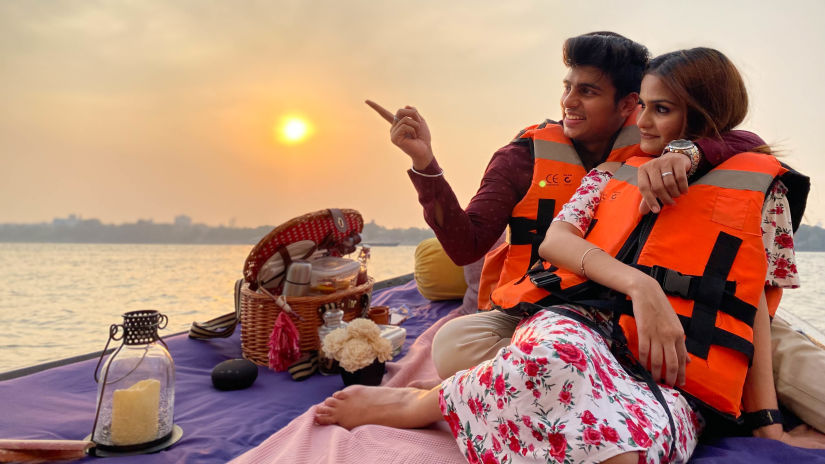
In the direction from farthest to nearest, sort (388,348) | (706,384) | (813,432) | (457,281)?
(457,281)
(388,348)
(813,432)
(706,384)

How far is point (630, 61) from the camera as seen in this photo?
1487mm

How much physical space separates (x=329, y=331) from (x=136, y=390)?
81 cm

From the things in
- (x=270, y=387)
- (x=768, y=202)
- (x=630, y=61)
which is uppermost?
(x=630, y=61)

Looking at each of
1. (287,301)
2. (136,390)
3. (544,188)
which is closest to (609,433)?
(544,188)

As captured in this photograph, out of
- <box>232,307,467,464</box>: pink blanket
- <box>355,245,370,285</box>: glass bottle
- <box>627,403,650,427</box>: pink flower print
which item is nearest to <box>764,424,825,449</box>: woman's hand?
<box>627,403,650,427</box>: pink flower print

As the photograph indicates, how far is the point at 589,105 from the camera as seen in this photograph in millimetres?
1496

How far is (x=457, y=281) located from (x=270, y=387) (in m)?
1.57

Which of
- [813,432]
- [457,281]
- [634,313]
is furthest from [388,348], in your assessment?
[457,281]

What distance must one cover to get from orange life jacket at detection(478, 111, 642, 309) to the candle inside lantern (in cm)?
99

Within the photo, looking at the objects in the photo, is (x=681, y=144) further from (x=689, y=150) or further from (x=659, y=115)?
(x=659, y=115)

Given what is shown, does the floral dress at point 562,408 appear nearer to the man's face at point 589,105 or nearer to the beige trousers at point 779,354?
the beige trousers at point 779,354

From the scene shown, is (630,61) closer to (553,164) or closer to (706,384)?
(553,164)

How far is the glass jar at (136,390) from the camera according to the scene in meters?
1.14

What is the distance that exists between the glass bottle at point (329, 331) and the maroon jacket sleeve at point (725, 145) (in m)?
1.35
